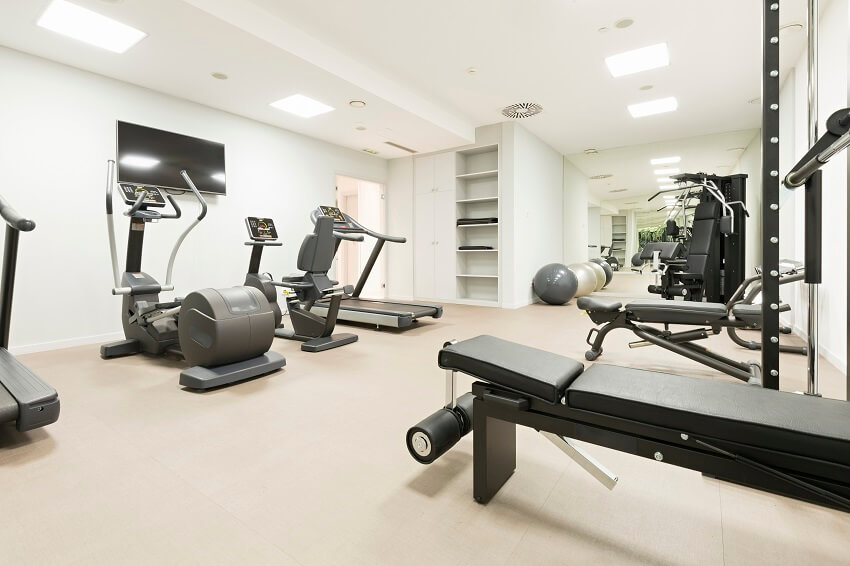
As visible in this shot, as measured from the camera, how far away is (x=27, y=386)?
2.00 metres

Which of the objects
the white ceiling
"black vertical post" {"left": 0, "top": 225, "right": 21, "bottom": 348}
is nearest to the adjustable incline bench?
"black vertical post" {"left": 0, "top": 225, "right": 21, "bottom": 348}

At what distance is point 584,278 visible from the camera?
23.8 feet

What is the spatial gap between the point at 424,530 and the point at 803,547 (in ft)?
3.68

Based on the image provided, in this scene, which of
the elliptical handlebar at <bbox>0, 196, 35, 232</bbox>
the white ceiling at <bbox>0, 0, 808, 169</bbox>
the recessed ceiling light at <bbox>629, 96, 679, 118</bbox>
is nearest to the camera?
the elliptical handlebar at <bbox>0, 196, 35, 232</bbox>

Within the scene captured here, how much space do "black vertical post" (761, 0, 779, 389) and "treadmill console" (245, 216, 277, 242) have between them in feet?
13.7

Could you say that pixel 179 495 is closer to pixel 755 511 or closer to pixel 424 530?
pixel 424 530

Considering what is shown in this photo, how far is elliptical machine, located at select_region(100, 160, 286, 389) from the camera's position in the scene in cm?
269

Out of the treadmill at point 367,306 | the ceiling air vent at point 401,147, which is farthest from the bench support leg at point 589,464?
the ceiling air vent at point 401,147

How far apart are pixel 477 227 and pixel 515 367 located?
6.38 m

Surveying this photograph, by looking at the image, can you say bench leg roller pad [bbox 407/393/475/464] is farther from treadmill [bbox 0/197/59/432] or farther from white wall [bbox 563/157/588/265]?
white wall [bbox 563/157/588/265]

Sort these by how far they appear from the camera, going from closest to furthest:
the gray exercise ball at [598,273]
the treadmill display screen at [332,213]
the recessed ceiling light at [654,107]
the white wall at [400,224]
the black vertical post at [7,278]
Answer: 1. the black vertical post at [7,278]
2. the treadmill display screen at [332,213]
3. the recessed ceiling light at [654,107]
4. the gray exercise ball at [598,273]
5. the white wall at [400,224]

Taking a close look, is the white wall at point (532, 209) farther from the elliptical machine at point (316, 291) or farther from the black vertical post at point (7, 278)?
the black vertical post at point (7, 278)

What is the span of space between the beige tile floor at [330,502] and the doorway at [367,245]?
5.83m

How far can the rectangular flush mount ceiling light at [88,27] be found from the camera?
10.7 feet
